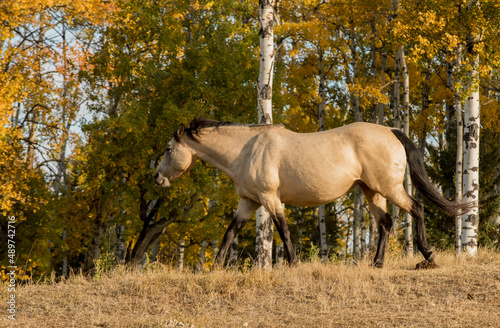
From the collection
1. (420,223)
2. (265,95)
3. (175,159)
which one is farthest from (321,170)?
(265,95)

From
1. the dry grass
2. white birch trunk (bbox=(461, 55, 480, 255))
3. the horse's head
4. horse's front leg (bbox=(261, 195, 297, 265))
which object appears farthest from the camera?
white birch trunk (bbox=(461, 55, 480, 255))

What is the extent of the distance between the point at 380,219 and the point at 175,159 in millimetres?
3707

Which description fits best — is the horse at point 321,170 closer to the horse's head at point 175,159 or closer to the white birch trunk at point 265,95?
the horse's head at point 175,159

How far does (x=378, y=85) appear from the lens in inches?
785

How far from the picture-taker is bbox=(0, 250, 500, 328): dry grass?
6.83m

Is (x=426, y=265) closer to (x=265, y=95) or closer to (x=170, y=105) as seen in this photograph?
(x=265, y=95)

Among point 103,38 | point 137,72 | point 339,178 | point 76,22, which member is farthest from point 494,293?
point 103,38

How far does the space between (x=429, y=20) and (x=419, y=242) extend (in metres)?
7.56

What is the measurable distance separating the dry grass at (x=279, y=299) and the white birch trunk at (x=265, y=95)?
9.04ft

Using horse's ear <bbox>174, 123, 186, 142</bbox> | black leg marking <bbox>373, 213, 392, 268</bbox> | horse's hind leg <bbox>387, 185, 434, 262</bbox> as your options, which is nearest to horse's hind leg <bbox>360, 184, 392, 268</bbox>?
black leg marking <bbox>373, 213, 392, 268</bbox>

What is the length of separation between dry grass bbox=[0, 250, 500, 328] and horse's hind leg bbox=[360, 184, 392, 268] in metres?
0.28

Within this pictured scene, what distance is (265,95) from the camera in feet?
39.1

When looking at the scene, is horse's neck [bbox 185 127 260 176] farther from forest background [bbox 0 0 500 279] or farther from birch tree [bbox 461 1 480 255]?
forest background [bbox 0 0 500 279]

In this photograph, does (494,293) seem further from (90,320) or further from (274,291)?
(90,320)
